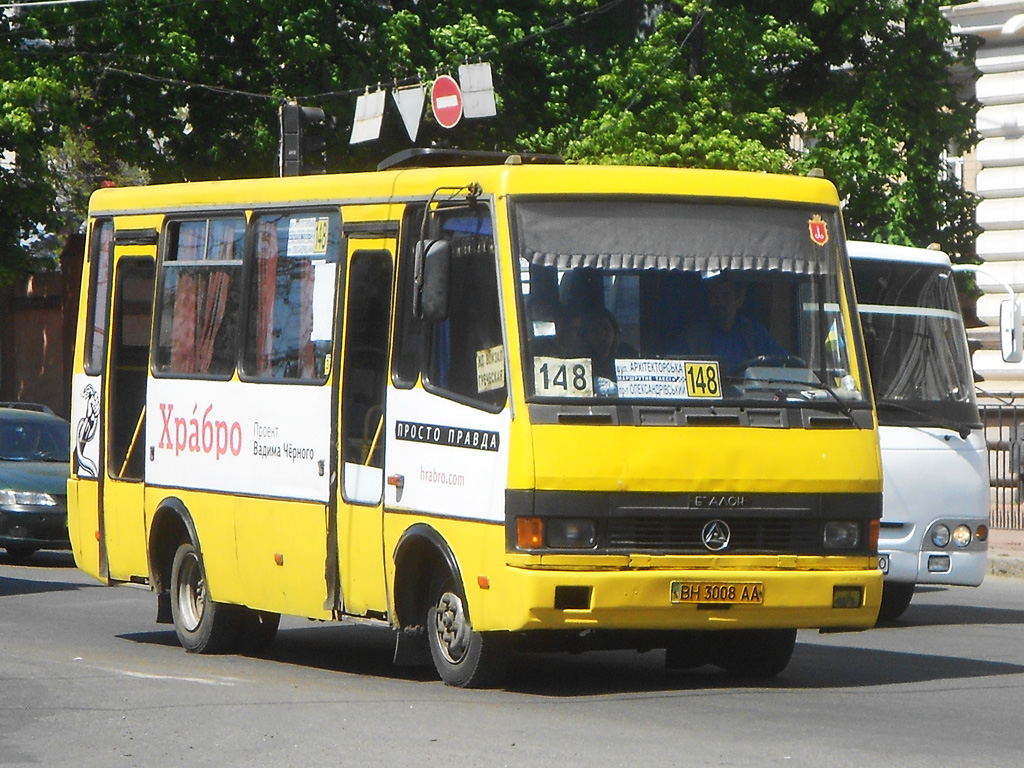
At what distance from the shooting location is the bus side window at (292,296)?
1121 centimetres

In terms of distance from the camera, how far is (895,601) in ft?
48.3

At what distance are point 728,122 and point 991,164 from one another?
4446 millimetres

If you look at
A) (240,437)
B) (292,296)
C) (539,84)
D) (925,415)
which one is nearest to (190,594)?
(240,437)

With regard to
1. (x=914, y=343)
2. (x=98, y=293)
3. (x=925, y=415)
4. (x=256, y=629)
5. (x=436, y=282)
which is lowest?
(x=256, y=629)

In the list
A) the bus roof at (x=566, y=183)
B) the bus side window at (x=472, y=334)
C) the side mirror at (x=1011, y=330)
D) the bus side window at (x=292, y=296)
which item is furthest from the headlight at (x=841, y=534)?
the side mirror at (x=1011, y=330)

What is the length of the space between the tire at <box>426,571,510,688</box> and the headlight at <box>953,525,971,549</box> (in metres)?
5.27

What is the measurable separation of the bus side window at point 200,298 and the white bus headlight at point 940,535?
17.3 feet

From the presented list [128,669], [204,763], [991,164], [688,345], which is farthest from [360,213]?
[991,164]

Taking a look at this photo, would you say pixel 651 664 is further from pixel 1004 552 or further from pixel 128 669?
pixel 1004 552

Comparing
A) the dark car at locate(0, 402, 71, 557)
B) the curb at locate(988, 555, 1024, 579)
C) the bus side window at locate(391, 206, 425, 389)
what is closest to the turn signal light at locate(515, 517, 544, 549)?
the bus side window at locate(391, 206, 425, 389)

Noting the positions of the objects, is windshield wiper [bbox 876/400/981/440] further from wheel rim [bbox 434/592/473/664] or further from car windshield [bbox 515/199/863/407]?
wheel rim [bbox 434/592/473/664]

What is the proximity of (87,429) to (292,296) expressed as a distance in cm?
275

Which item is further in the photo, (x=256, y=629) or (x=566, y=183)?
(x=256, y=629)

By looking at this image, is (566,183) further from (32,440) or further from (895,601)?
(32,440)
